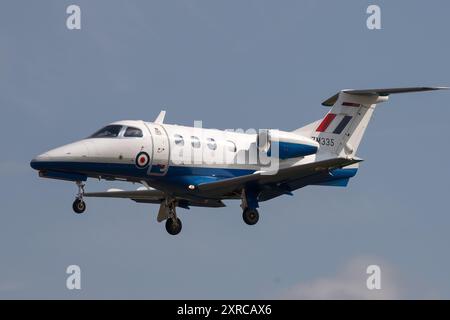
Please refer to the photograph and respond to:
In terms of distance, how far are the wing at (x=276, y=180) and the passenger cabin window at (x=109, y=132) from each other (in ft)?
10.7

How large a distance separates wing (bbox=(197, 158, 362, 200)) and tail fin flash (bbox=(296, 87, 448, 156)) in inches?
93.5

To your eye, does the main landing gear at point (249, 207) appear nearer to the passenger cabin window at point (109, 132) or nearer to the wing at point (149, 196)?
the wing at point (149, 196)

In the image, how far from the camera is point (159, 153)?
123ft

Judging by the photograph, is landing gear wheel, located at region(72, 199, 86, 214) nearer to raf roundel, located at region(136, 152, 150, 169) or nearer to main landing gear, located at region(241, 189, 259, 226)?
raf roundel, located at region(136, 152, 150, 169)

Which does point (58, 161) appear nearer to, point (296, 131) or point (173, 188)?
point (173, 188)

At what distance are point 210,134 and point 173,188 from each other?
7.32ft

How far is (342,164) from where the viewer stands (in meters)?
37.1

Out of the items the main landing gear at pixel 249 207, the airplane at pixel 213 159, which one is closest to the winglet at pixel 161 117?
the airplane at pixel 213 159

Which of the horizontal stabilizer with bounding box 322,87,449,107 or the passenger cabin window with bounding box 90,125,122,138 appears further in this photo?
the horizontal stabilizer with bounding box 322,87,449,107

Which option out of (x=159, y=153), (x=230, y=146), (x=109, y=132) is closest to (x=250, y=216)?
(x=230, y=146)

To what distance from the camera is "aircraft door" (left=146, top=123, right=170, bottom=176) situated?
37.5 metres

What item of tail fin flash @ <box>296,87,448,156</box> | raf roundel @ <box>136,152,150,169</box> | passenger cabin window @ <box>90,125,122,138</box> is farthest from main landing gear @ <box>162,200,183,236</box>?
tail fin flash @ <box>296,87,448,156</box>

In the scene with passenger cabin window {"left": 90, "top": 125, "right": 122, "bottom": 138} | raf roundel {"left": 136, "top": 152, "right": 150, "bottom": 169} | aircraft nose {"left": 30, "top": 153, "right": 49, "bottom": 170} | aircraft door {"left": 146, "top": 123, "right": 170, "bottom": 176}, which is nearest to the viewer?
aircraft nose {"left": 30, "top": 153, "right": 49, "bottom": 170}

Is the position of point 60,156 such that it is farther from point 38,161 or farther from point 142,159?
point 142,159
